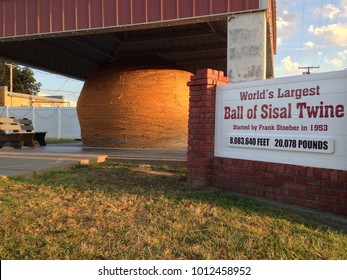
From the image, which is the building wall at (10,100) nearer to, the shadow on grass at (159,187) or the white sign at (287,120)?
the shadow on grass at (159,187)

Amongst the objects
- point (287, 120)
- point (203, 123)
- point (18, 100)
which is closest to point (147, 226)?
point (287, 120)

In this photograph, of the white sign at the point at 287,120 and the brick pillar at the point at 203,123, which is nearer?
the white sign at the point at 287,120

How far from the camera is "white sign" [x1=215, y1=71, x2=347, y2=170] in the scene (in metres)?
4.52

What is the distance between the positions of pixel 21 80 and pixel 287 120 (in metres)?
56.2

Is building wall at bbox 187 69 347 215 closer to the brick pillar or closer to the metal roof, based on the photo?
the brick pillar

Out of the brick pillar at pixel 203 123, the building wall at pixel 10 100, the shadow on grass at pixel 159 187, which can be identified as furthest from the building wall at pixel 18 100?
the brick pillar at pixel 203 123

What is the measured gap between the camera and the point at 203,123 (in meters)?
6.10

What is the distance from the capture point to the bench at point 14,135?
12.6 meters

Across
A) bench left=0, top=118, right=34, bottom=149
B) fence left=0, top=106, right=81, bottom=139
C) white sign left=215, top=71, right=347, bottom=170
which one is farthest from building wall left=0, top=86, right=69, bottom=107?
white sign left=215, top=71, right=347, bottom=170

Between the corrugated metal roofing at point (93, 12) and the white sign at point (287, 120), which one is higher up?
the corrugated metal roofing at point (93, 12)

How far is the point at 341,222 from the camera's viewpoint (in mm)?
4160

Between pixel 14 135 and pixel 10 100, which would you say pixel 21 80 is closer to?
pixel 10 100

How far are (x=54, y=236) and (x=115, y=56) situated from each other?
45.6 feet

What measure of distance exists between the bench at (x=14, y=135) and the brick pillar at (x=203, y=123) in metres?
8.68
